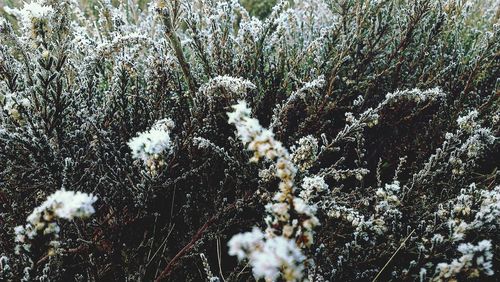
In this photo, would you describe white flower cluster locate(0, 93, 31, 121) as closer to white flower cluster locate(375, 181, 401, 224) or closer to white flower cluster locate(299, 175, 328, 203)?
white flower cluster locate(299, 175, 328, 203)

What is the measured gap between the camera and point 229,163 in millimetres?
1587

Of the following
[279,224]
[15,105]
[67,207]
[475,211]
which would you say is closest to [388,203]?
[475,211]

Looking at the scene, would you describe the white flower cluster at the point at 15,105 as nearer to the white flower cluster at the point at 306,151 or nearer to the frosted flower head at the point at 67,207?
the frosted flower head at the point at 67,207

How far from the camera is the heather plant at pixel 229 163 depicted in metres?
1.09

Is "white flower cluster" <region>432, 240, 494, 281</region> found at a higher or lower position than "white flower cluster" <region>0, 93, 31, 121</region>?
lower

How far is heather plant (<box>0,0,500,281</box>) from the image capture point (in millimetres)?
1090

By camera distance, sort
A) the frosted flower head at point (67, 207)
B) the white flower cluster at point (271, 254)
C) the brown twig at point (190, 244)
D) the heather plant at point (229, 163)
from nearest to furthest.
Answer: the white flower cluster at point (271, 254) → the frosted flower head at point (67, 207) → the heather plant at point (229, 163) → the brown twig at point (190, 244)

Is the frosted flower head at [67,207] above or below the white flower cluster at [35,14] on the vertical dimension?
below

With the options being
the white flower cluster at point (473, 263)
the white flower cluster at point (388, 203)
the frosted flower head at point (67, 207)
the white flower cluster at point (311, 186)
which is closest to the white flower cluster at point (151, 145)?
the frosted flower head at point (67, 207)

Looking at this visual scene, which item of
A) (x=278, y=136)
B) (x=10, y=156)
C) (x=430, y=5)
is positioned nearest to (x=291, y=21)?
(x=430, y=5)

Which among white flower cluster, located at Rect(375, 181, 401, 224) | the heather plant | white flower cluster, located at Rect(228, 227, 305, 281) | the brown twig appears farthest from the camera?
the brown twig

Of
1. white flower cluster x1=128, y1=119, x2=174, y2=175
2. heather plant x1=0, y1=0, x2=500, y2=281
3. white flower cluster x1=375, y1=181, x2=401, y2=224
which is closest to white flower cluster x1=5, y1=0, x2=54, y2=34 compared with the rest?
heather plant x1=0, y1=0, x2=500, y2=281

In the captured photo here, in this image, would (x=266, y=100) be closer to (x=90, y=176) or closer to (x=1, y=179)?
(x=90, y=176)

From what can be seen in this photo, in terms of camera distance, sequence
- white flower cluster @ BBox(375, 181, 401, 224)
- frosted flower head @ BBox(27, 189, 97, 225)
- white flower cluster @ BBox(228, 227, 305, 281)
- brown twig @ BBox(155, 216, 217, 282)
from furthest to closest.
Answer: brown twig @ BBox(155, 216, 217, 282), white flower cluster @ BBox(375, 181, 401, 224), frosted flower head @ BBox(27, 189, 97, 225), white flower cluster @ BBox(228, 227, 305, 281)
